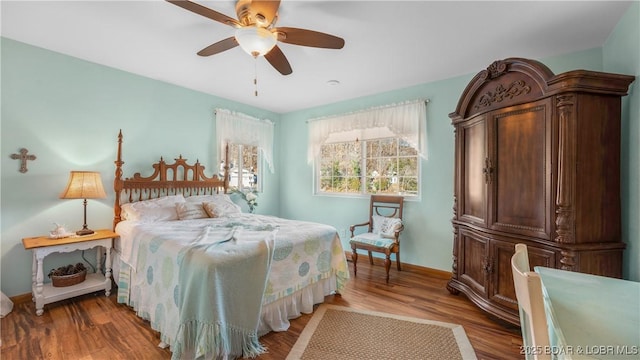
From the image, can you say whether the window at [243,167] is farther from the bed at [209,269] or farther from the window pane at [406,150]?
the window pane at [406,150]

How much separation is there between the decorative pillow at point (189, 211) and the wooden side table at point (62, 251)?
25.4 inches

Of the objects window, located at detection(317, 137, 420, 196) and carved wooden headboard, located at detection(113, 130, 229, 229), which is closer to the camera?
carved wooden headboard, located at detection(113, 130, 229, 229)

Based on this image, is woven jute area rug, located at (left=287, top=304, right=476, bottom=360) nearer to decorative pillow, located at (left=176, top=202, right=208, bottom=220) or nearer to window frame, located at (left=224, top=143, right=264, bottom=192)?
decorative pillow, located at (left=176, top=202, right=208, bottom=220)

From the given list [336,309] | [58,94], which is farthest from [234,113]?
[336,309]

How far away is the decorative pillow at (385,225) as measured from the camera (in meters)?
3.58

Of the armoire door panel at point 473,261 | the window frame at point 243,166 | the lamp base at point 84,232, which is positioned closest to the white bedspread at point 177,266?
the lamp base at point 84,232

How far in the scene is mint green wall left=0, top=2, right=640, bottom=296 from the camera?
2.31 meters

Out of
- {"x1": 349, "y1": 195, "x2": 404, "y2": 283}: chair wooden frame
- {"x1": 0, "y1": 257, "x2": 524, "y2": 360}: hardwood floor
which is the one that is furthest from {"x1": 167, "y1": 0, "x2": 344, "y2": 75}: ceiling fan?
{"x1": 349, "y1": 195, "x2": 404, "y2": 283}: chair wooden frame

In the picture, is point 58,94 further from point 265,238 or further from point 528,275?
point 528,275

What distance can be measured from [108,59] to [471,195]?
4138 mm

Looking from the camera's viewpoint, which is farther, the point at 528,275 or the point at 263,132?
the point at 263,132

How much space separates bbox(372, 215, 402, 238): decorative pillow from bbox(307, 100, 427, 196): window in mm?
474

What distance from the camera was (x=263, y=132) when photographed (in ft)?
16.3

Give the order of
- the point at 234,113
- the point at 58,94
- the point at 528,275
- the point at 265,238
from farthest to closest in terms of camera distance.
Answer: the point at 234,113, the point at 58,94, the point at 265,238, the point at 528,275
